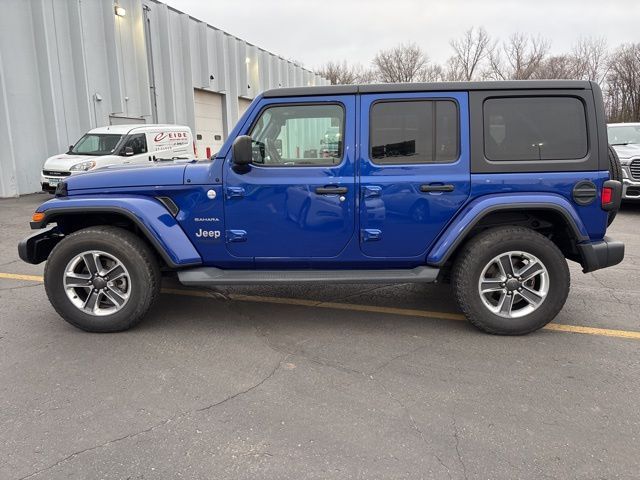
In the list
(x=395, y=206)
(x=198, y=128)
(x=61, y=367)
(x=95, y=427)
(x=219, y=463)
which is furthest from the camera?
(x=198, y=128)

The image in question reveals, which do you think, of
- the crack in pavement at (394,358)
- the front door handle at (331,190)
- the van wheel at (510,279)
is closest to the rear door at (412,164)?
the front door handle at (331,190)

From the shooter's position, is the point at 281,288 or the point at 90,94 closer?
the point at 281,288

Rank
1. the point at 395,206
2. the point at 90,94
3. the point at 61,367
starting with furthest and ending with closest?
the point at 90,94
the point at 395,206
the point at 61,367

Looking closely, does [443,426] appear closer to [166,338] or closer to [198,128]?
[166,338]

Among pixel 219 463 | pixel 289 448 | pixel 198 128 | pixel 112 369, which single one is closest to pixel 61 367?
pixel 112 369

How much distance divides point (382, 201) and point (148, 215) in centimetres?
184

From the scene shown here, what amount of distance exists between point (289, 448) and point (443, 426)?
2.87 feet

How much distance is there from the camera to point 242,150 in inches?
145

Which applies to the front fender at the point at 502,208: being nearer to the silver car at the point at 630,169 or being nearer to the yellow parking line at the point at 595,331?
the yellow parking line at the point at 595,331

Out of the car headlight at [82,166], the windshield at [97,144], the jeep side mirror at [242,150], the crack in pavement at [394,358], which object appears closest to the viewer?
the crack in pavement at [394,358]

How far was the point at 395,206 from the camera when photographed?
3828mm

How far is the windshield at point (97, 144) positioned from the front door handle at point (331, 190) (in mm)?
11355

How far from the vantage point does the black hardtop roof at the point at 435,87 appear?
12.5 feet

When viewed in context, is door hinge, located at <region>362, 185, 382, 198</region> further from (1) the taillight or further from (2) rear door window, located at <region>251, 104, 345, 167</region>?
(1) the taillight
